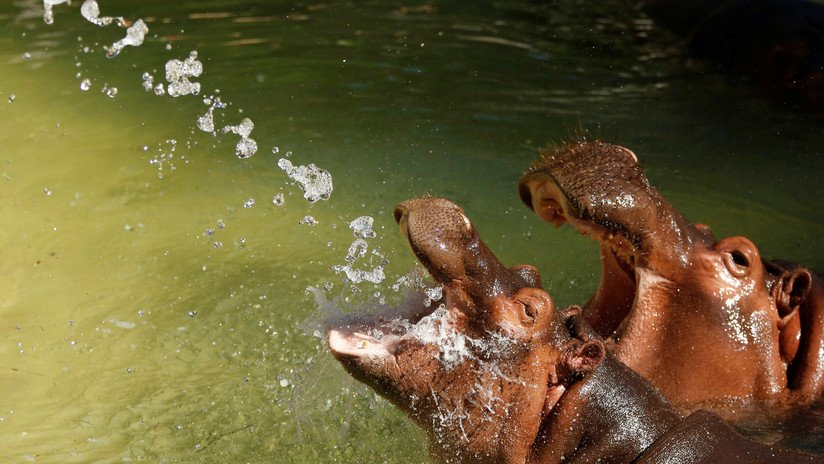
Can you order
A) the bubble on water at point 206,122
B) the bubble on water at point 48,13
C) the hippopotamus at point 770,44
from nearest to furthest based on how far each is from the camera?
the bubble on water at point 206,122, the hippopotamus at point 770,44, the bubble on water at point 48,13

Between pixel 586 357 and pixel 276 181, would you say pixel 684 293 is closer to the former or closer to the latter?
pixel 586 357

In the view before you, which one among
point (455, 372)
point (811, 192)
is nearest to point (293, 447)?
point (455, 372)

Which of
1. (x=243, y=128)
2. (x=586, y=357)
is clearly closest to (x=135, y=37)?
(x=243, y=128)

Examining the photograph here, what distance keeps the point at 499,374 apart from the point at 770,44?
537cm

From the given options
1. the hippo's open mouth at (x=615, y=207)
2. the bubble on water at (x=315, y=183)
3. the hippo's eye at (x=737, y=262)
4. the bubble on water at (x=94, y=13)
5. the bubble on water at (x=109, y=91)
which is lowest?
the bubble on water at (x=109, y=91)

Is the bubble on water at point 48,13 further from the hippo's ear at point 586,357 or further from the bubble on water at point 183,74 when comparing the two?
the hippo's ear at point 586,357

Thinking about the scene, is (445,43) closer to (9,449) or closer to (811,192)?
(811,192)

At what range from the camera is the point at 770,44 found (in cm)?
745

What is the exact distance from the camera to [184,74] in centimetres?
740

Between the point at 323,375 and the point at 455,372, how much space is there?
1.48m

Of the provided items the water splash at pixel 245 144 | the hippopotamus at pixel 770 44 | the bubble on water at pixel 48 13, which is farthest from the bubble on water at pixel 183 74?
the hippopotamus at pixel 770 44

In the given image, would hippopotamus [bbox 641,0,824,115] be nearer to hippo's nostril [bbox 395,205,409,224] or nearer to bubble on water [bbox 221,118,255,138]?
bubble on water [bbox 221,118,255,138]

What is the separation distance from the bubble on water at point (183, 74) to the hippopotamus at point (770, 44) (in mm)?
3693

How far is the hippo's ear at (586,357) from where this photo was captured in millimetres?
2762
